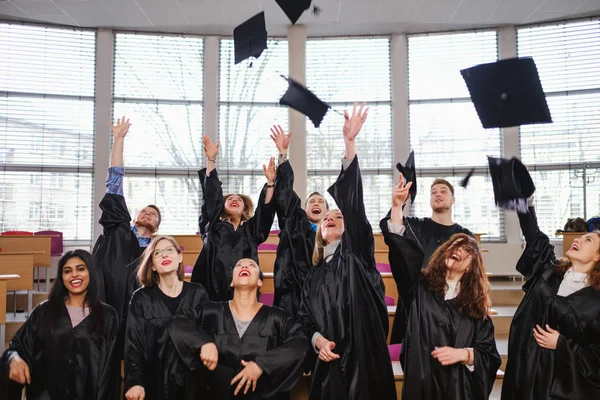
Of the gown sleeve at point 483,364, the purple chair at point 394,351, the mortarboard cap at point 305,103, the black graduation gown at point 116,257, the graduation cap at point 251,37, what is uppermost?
the graduation cap at point 251,37

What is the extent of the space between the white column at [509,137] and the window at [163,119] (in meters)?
4.67

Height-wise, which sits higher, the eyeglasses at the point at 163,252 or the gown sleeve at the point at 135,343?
the eyeglasses at the point at 163,252

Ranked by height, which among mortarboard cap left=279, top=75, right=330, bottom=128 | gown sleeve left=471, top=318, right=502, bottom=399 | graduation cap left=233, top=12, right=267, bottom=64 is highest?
graduation cap left=233, top=12, right=267, bottom=64

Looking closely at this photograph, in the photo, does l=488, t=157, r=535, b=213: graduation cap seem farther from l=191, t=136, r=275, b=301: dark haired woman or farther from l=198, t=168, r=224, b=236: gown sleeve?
l=198, t=168, r=224, b=236: gown sleeve

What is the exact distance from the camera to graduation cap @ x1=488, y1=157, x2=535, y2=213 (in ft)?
9.59

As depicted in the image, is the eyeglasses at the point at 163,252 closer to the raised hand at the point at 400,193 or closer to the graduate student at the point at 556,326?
the raised hand at the point at 400,193

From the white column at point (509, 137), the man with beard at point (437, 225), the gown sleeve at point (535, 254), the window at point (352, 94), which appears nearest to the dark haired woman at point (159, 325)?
the man with beard at point (437, 225)

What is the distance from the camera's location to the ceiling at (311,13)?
290 inches

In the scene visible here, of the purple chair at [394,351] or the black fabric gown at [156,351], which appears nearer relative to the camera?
the black fabric gown at [156,351]

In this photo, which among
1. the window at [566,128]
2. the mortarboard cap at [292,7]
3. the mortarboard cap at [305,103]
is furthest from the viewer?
the window at [566,128]

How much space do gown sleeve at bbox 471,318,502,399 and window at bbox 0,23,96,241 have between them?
708 cm

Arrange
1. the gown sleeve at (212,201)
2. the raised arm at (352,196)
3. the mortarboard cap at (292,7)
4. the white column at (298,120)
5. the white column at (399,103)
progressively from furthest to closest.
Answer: the white column at (399,103), the white column at (298,120), the mortarboard cap at (292,7), the gown sleeve at (212,201), the raised arm at (352,196)

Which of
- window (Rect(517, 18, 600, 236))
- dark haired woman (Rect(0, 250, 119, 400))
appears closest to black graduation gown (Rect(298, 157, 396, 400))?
dark haired woman (Rect(0, 250, 119, 400))

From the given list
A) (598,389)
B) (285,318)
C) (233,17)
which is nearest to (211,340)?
(285,318)
